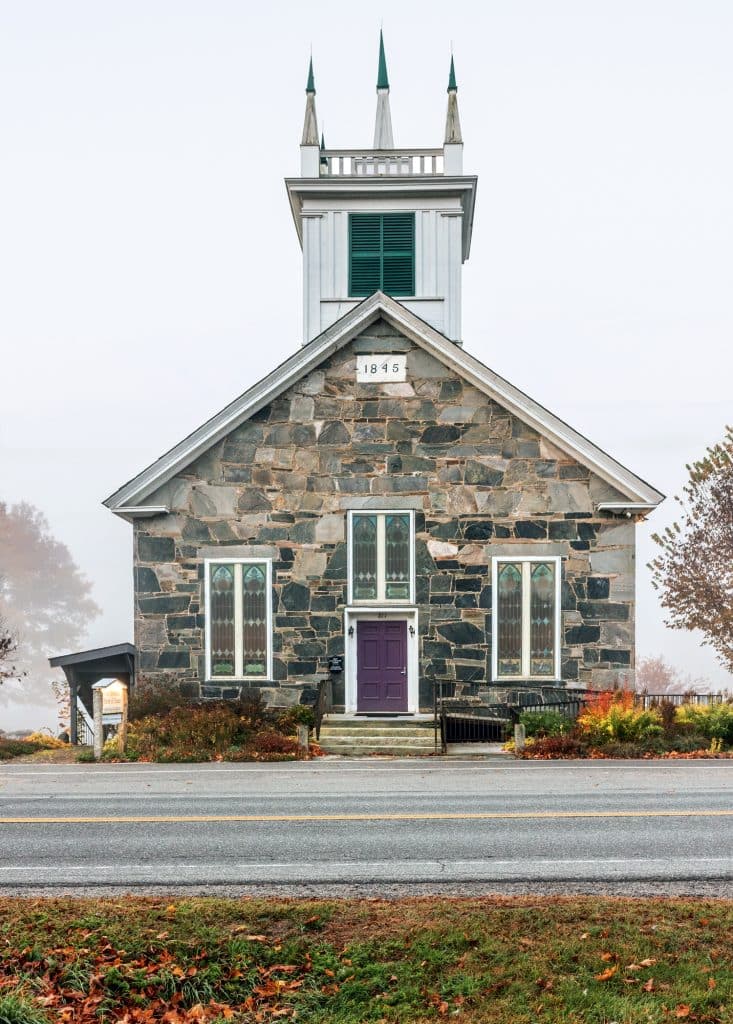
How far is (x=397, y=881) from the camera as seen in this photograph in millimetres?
9336

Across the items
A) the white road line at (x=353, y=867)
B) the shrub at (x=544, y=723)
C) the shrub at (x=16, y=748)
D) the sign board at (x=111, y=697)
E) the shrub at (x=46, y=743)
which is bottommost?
the shrub at (x=46, y=743)

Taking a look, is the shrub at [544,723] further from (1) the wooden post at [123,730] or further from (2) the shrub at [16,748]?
(2) the shrub at [16,748]

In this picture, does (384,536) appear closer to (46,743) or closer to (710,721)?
(710,721)

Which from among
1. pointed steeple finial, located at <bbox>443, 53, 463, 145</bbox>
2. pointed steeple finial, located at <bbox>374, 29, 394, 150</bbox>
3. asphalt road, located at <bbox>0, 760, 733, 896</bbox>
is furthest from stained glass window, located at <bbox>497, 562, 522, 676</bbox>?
pointed steeple finial, located at <bbox>374, 29, 394, 150</bbox>

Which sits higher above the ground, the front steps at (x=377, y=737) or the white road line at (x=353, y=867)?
the white road line at (x=353, y=867)

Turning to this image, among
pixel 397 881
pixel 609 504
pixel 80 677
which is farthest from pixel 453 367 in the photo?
pixel 397 881

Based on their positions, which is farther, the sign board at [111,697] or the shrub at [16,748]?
the shrub at [16,748]

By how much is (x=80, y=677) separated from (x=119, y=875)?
714 inches

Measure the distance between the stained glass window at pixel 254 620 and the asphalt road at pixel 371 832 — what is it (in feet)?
19.6

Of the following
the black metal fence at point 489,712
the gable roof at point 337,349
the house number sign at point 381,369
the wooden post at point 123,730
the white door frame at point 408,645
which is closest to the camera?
the wooden post at point 123,730

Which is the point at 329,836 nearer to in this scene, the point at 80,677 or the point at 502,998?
the point at 502,998

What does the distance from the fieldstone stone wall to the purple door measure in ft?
1.57

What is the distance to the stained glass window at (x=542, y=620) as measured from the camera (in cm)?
2262

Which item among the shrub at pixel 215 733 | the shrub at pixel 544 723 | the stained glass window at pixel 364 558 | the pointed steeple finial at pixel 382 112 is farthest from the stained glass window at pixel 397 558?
the pointed steeple finial at pixel 382 112
